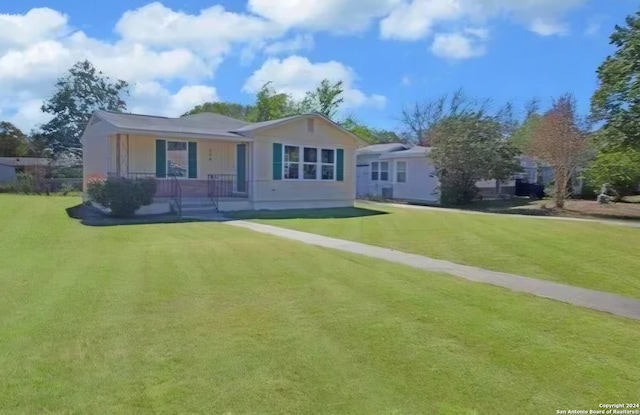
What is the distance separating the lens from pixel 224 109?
2072 inches

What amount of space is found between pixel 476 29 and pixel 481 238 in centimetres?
1179

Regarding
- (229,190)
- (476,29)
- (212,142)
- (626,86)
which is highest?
(476,29)

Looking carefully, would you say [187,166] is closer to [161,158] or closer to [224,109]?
[161,158]

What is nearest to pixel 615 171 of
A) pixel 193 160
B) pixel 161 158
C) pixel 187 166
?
pixel 193 160

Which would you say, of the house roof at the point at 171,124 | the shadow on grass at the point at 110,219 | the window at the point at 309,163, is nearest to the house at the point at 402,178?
the window at the point at 309,163

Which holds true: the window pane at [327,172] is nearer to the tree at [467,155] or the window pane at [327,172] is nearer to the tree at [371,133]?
the tree at [467,155]

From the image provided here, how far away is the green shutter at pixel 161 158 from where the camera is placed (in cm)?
1883

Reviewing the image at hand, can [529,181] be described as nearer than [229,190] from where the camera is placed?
No

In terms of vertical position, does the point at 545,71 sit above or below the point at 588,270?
above

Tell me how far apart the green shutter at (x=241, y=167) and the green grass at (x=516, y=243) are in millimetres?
4426

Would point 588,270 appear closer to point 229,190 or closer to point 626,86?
point 626,86

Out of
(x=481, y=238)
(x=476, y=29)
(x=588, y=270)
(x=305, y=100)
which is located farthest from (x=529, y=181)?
(x=588, y=270)

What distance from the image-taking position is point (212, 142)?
20391mm

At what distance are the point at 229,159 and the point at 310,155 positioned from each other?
337 centimetres
